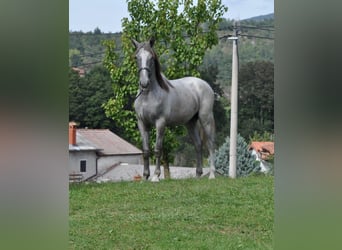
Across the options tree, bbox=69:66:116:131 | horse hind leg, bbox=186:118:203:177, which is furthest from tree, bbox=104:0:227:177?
tree, bbox=69:66:116:131

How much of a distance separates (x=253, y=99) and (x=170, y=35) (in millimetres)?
9111

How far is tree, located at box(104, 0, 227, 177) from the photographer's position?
6.62 meters

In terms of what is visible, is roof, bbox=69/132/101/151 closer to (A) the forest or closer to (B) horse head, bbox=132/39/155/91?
(A) the forest

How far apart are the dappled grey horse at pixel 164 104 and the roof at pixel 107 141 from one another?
875 centimetres

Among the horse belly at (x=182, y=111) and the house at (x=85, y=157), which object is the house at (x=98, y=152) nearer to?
the house at (x=85, y=157)

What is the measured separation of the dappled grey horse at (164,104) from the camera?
14.0ft

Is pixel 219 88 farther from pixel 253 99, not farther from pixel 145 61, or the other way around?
pixel 145 61

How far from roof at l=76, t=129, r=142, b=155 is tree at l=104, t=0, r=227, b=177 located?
6.87m

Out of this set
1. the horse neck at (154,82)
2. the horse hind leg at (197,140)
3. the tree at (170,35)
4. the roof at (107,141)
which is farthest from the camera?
the roof at (107,141)

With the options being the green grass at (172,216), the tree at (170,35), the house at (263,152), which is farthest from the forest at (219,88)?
the green grass at (172,216)

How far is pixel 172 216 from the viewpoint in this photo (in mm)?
2889
